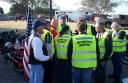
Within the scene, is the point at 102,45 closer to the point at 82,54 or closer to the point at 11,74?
the point at 82,54

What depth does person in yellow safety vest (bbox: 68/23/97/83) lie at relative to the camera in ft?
24.9

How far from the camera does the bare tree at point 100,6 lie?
6488cm

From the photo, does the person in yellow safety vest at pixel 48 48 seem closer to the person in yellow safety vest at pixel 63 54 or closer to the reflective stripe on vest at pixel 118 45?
the person in yellow safety vest at pixel 63 54

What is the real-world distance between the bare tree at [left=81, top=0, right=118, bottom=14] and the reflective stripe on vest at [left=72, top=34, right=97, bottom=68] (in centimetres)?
5702

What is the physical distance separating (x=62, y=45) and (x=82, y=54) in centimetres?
91

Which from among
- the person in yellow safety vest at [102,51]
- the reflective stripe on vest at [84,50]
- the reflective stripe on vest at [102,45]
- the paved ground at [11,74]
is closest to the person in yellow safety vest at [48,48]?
the reflective stripe on vest at [84,50]

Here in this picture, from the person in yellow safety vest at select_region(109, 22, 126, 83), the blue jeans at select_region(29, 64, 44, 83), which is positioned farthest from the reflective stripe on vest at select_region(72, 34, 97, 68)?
the person in yellow safety vest at select_region(109, 22, 126, 83)

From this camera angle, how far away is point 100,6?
65.6 metres

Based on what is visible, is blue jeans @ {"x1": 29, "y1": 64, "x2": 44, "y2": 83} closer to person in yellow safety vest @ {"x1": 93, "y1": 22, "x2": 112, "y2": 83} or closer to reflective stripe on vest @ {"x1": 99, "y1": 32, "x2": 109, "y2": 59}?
person in yellow safety vest @ {"x1": 93, "y1": 22, "x2": 112, "y2": 83}

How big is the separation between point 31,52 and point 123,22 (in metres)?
38.8

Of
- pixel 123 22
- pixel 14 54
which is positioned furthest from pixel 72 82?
pixel 123 22

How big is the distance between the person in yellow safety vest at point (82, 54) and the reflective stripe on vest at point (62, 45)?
58 cm

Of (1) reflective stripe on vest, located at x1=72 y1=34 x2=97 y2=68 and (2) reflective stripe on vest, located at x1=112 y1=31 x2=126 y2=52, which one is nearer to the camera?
(1) reflective stripe on vest, located at x1=72 y1=34 x2=97 y2=68

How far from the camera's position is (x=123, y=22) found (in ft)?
148
